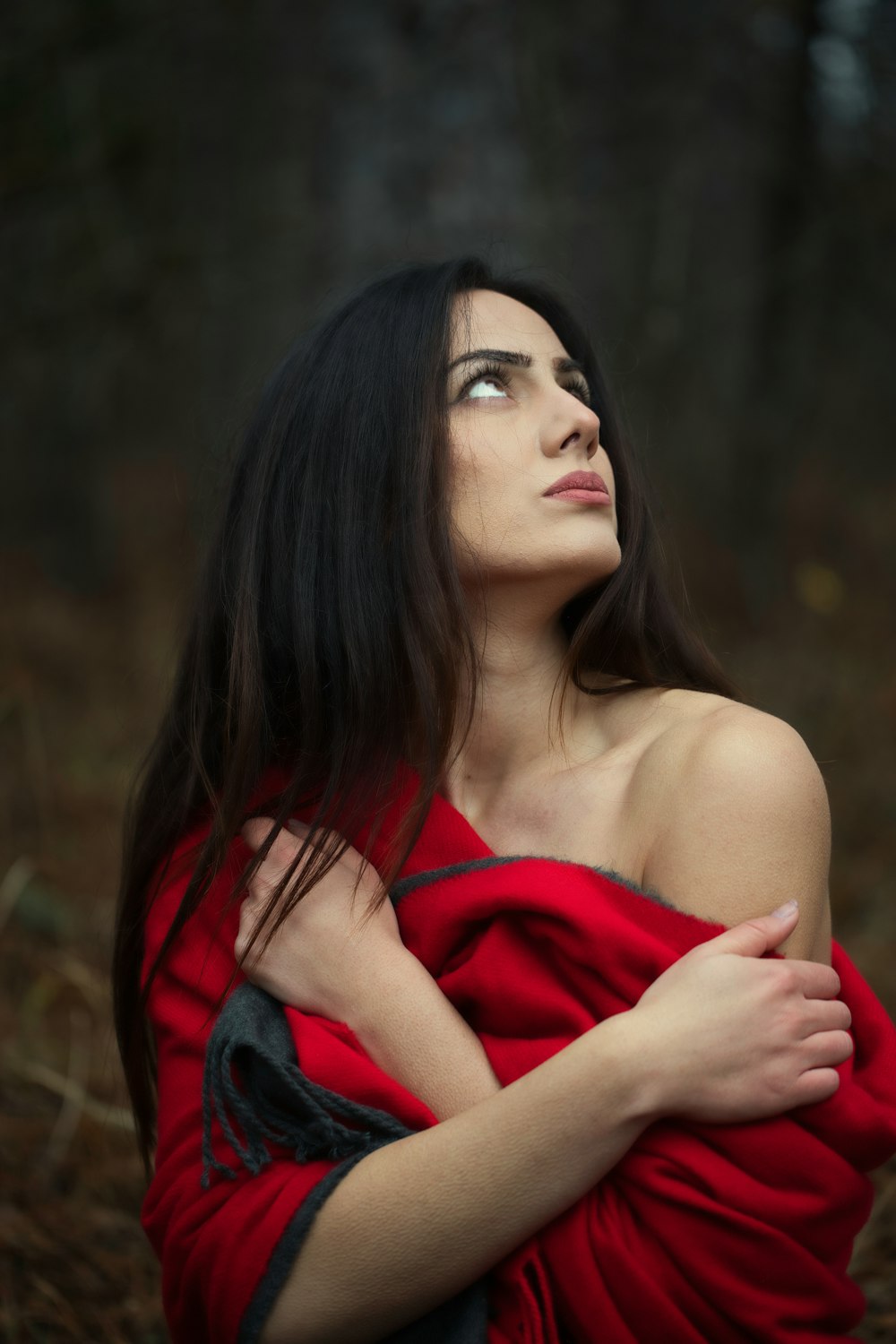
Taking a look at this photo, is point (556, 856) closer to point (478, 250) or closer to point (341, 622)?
point (341, 622)

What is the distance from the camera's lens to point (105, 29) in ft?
19.4

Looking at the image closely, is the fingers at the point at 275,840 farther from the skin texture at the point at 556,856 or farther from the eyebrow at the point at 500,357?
the eyebrow at the point at 500,357

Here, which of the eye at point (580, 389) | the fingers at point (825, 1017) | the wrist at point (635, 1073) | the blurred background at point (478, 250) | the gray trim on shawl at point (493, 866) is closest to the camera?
the wrist at point (635, 1073)

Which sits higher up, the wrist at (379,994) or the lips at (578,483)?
the lips at (578,483)

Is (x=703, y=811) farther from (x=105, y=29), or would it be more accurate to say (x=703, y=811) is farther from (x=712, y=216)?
(x=105, y=29)

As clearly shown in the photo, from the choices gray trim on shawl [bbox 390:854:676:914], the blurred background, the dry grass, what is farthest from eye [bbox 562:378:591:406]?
the blurred background

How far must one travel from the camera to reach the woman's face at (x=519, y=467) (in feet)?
5.98

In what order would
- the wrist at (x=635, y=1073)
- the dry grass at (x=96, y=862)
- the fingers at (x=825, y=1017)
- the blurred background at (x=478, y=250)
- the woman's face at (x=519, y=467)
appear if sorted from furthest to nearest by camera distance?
1. the blurred background at (x=478, y=250)
2. the dry grass at (x=96, y=862)
3. the woman's face at (x=519, y=467)
4. the fingers at (x=825, y=1017)
5. the wrist at (x=635, y=1073)

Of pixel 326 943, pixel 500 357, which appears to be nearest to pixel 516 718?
pixel 326 943

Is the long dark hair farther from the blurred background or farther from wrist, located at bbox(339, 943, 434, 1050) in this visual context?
the blurred background

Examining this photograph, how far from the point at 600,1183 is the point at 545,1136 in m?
0.16

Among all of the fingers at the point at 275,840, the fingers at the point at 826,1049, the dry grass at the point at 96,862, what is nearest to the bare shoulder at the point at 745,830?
the fingers at the point at 826,1049

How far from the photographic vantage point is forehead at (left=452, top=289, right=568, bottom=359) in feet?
6.43

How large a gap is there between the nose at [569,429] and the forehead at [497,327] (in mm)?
134
